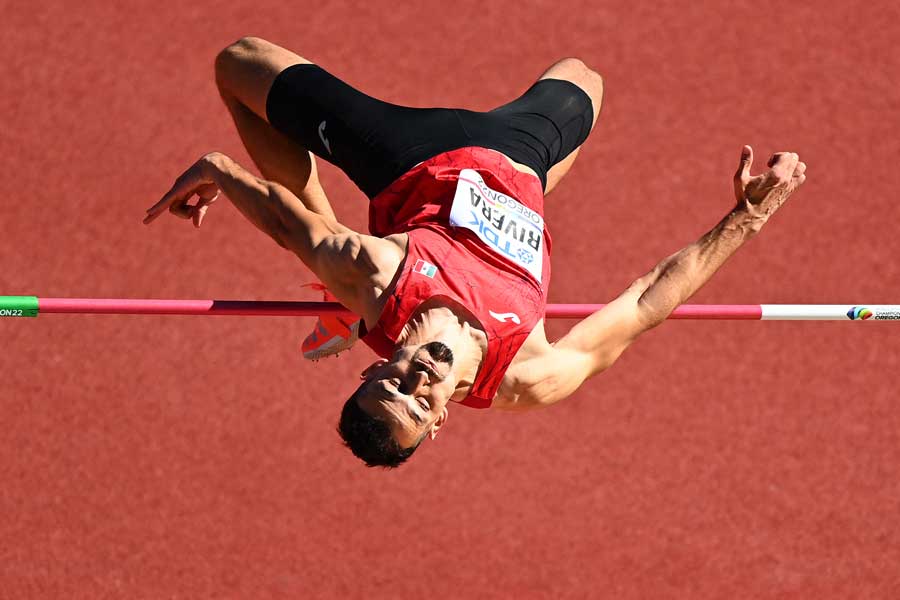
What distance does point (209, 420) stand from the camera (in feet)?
18.3

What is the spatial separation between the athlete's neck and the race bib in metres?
0.26

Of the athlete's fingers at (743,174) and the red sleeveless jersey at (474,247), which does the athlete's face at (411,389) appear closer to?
the red sleeveless jersey at (474,247)

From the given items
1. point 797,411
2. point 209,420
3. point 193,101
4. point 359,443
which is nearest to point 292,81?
point 359,443

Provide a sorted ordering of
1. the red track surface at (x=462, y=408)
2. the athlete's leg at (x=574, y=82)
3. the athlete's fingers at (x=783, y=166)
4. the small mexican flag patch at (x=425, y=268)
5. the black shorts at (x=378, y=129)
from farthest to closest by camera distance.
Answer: the red track surface at (x=462, y=408), the athlete's leg at (x=574, y=82), the black shorts at (x=378, y=129), the athlete's fingers at (x=783, y=166), the small mexican flag patch at (x=425, y=268)

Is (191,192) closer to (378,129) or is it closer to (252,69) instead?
(252,69)

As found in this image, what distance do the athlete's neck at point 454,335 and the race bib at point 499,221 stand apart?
0.85ft

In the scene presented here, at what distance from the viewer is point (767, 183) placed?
3834 mm

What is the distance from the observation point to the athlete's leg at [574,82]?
431 centimetres

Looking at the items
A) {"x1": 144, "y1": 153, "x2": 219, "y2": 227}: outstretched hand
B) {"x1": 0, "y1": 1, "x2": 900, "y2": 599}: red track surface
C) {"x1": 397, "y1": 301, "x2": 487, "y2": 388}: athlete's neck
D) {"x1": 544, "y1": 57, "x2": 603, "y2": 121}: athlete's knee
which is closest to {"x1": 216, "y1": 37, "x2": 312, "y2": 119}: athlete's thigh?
{"x1": 144, "y1": 153, "x2": 219, "y2": 227}: outstretched hand

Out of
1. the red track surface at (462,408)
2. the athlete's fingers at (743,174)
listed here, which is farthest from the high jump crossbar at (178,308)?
the red track surface at (462,408)

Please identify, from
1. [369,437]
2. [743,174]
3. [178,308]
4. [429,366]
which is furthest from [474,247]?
[178,308]

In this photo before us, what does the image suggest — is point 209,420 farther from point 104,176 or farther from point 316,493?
point 104,176

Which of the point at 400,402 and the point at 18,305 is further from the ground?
the point at 400,402

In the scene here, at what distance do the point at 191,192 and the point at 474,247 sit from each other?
793 mm
